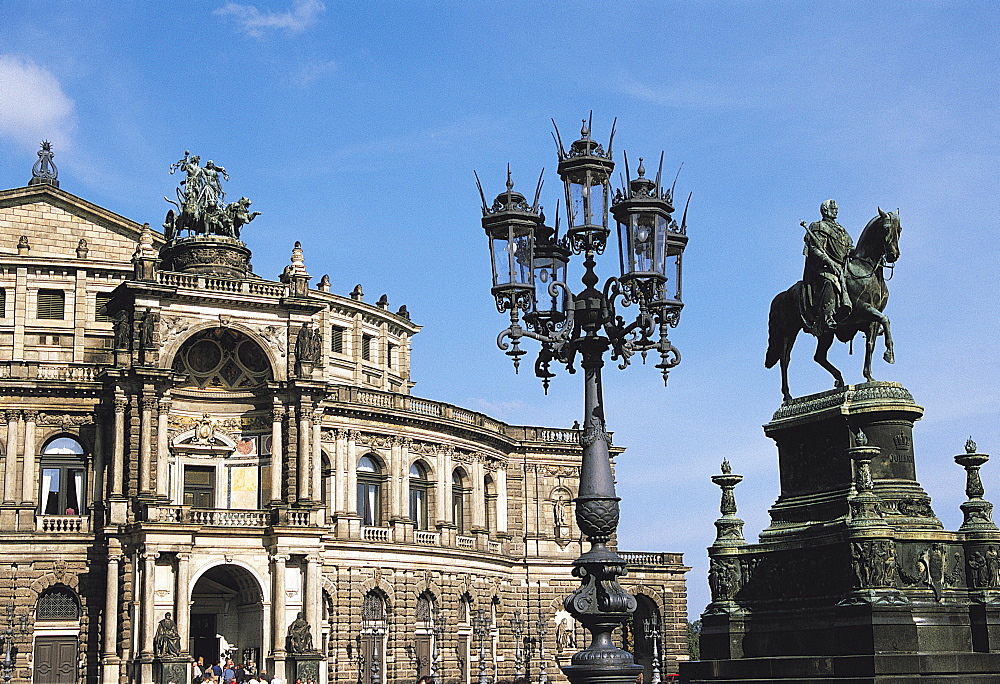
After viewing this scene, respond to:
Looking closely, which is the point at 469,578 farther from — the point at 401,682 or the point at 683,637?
the point at 683,637

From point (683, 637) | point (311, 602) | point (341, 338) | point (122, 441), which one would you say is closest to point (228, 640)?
point (311, 602)

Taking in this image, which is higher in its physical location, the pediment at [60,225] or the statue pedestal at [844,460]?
the pediment at [60,225]

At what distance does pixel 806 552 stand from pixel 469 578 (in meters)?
49.4

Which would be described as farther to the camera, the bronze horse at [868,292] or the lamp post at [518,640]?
the lamp post at [518,640]

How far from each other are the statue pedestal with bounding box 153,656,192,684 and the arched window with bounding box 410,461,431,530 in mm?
16870

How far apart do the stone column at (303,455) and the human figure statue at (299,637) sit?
5460 millimetres

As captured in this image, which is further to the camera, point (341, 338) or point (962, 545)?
point (341, 338)

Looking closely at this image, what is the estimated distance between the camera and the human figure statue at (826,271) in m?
25.3

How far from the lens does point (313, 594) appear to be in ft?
196

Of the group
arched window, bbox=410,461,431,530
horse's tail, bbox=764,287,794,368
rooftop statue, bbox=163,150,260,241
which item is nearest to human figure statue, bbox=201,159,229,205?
rooftop statue, bbox=163,150,260,241

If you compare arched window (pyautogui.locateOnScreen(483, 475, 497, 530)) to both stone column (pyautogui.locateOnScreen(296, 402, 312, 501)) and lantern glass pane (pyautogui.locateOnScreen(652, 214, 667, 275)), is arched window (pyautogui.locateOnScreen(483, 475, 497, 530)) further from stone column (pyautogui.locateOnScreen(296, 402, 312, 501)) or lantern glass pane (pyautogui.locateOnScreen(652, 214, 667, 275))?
lantern glass pane (pyautogui.locateOnScreen(652, 214, 667, 275))

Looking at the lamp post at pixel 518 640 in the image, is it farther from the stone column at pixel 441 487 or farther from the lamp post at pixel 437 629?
the stone column at pixel 441 487

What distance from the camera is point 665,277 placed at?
20125 mm

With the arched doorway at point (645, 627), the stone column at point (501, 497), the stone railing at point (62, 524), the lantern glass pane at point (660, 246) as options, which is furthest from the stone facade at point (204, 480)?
the lantern glass pane at point (660, 246)
